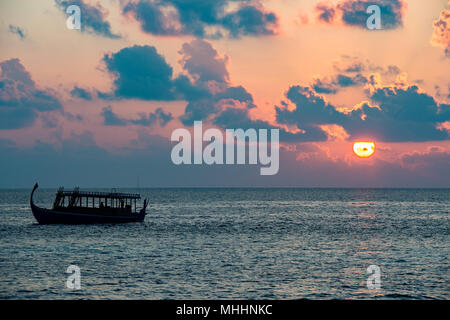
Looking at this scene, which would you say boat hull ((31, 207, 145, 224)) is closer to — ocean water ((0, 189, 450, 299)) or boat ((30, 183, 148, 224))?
boat ((30, 183, 148, 224))

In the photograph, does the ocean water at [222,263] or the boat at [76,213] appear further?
the boat at [76,213]

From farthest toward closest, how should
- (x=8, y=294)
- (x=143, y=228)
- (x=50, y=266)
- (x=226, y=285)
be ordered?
(x=143, y=228) → (x=50, y=266) → (x=226, y=285) → (x=8, y=294)

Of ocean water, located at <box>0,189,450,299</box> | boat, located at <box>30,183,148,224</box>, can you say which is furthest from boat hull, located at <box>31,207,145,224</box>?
ocean water, located at <box>0,189,450,299</box>

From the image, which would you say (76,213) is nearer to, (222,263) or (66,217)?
(66,217)

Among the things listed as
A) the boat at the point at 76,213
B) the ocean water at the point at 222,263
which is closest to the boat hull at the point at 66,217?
the boat at the point at 76,213

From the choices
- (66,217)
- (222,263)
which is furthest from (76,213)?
(222,263)

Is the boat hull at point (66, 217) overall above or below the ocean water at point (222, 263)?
above

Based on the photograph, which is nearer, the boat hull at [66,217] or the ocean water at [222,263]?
the ocean water at [222,263]

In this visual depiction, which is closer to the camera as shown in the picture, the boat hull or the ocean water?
the ocean water

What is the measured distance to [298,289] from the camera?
97.5 feet

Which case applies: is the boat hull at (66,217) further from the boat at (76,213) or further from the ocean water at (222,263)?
the ocean water at (222,263)
